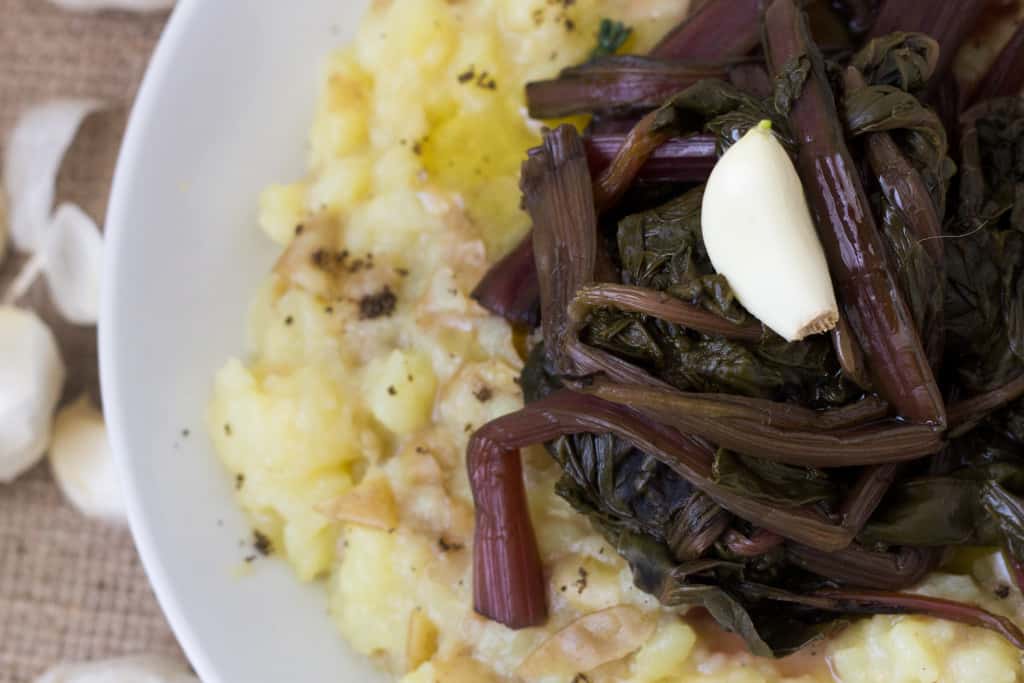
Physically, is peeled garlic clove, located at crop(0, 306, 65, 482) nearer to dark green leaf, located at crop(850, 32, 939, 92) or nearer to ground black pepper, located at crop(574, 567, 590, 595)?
ground black pepper, located at crop(574, 567, 590, 595)

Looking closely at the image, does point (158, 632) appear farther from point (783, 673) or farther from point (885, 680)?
point (885, 680)

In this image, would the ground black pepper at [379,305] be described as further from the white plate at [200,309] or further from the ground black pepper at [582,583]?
the ground black pepper at [582,583]

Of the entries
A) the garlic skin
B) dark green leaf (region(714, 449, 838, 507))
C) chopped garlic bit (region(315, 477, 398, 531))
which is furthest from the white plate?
the garlic skin

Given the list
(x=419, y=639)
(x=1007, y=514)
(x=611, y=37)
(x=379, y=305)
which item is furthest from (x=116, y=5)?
(x=1007, y=514)

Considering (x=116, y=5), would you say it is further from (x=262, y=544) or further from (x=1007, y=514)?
(x=1007, y=514)

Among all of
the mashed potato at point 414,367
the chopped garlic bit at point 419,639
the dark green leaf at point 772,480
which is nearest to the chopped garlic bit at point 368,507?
the mashed potato at point 414,367

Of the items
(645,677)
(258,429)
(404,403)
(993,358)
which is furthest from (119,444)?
(993,358)
